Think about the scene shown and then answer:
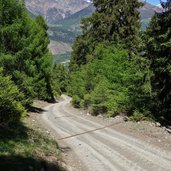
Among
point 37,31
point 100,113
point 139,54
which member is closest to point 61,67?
point 37,31

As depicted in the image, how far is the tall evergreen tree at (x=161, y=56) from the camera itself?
80.1 feet

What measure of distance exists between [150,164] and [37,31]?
1322 inches

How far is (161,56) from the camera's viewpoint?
25.1m

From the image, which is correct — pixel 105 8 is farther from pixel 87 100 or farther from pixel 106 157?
pixel 106 157

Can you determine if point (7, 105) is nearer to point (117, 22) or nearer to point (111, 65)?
point (111, 65)

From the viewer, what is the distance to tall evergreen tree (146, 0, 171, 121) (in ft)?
80.1

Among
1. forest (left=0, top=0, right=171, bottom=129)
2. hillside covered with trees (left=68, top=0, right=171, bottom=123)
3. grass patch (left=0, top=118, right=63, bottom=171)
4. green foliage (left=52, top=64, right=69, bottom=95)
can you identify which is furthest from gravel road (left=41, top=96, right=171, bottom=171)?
green foliage (left=52, top=64, right=69, bottom=95)

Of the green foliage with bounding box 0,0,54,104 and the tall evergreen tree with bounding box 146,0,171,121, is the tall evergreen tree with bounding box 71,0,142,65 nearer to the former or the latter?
the green foliage with bounding box 0,0,54,104

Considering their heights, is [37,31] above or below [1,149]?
above

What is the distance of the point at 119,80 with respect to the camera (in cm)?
3188

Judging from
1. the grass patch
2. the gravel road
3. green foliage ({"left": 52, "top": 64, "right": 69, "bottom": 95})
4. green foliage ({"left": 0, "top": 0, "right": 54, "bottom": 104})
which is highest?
green foliage ({"left": 0, "top": 0, "right": 54, "bottom": 104})

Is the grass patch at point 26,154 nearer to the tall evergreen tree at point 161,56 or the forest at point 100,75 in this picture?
the forest at point 100,75

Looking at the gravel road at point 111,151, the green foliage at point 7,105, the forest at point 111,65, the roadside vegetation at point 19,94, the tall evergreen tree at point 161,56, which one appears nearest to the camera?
the roadside vegetation at point 19,94

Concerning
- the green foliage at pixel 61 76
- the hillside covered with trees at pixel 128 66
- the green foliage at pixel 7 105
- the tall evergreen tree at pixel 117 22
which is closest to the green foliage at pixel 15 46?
the hillside covered with trees at pixel 128 66
